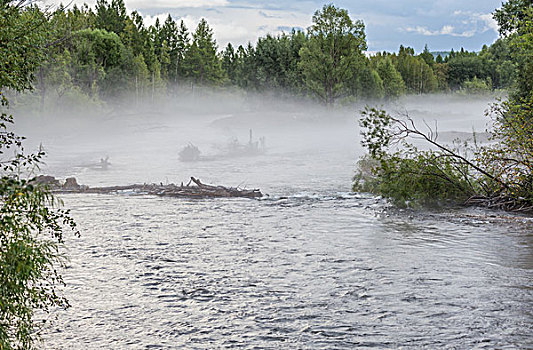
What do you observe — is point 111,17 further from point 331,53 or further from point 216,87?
point 331,53

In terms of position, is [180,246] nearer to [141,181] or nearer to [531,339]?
[531,339]

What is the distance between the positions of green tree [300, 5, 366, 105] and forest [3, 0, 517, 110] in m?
0.11

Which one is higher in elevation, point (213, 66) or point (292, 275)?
point (213, 66)

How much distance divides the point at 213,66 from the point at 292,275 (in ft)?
308

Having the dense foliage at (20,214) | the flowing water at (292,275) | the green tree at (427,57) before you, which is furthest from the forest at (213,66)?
the dense foliage at (20,214)

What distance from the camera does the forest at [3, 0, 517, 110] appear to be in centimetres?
6506

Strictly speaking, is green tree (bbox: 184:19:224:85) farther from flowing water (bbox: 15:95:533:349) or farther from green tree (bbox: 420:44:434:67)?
flowing water (bbox: 15:95:533:349)

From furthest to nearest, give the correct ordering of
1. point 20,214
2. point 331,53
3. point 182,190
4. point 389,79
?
point 389,79
point 331,53
point 182,190
point 20,214

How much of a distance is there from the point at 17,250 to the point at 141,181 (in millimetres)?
22926

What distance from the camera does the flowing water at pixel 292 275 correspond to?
933 cm

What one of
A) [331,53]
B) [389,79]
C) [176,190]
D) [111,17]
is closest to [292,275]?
[176,190]

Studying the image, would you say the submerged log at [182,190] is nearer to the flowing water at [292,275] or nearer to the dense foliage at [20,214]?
the flowing water at [292,275]

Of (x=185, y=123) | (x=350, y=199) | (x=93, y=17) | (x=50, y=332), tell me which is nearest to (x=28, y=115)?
(x=185, y=123)

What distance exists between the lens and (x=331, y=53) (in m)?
65.8
